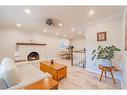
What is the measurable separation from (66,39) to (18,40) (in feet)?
16.0

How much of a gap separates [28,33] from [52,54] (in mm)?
2707

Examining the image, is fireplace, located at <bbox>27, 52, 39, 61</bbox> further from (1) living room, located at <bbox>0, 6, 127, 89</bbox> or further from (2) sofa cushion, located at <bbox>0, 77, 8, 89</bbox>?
(2) sofa cushion, located at <bbox>0, 77, 8, 89</bbox>

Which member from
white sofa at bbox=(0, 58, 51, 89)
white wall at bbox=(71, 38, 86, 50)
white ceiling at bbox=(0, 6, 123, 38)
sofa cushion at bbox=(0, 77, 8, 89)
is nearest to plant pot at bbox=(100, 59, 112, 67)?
white ceiling at bbox=(0, 6, 123, 38)

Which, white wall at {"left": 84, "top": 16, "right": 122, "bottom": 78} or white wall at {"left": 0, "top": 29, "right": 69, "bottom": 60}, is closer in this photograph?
white wall at {"left": 84, "top": 16, "right": 122, "bottom": 78}

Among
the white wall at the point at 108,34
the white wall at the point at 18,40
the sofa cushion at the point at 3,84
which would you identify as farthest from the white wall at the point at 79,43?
the sofa cushion at the point at 3,84

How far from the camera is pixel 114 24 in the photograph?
296 cm

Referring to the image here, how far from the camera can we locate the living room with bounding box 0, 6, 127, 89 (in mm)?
2459

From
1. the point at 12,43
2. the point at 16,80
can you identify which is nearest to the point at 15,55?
the point at 12,43

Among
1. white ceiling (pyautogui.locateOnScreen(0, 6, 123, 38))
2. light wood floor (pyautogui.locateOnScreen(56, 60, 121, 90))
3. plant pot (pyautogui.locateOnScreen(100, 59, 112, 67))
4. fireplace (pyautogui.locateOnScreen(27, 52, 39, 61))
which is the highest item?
white ceiling (pyautogui.locateOnScreen(0, 6, 123, 38))

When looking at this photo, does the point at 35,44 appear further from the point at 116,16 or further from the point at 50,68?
the point at 116,16

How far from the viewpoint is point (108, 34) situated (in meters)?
3.10

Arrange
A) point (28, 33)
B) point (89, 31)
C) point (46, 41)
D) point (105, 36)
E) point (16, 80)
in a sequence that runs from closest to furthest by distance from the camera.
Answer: point (16, 80) < point (105, 36) < point (89, 31) < point (28, 33) < point (46, 41)

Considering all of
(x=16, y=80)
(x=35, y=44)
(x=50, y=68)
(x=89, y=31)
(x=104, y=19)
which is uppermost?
(x=104, y=19)

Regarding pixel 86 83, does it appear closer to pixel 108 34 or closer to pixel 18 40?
pixel 108 34
